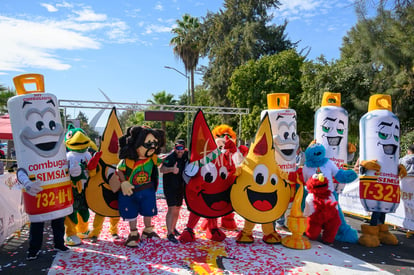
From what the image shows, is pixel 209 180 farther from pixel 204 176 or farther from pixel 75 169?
pixel 75 169

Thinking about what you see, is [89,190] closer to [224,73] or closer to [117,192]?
[117,192]

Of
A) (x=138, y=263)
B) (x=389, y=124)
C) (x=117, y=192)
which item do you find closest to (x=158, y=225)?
(x=117, y=192)

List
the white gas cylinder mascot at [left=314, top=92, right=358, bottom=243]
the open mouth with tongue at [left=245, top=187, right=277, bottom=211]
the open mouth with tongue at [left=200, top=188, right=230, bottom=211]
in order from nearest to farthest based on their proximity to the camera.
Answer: the open mouth with tongue at [left=245, top=187, right=277, bottom=211]
the open mouth with tongue at [left=200, top=188, right=230, bottom=211]
the white gas cylinder mascot at [left=314, top=92, right=358, bottom=243]

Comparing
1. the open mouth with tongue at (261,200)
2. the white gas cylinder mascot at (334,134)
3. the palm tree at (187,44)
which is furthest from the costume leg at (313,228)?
the palm tree at (187,44)

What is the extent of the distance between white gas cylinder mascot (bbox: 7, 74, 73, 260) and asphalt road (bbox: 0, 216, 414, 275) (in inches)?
8.5

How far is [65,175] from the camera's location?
176 inches

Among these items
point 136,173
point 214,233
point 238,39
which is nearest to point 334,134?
point 214,233

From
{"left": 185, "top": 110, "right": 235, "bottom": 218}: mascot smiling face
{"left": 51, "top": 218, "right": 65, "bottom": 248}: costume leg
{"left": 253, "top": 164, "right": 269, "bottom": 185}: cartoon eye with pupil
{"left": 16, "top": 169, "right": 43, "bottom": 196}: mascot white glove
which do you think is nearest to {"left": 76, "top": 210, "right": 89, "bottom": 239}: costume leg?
{"left": 51, "top": 218, "right": 65, "bottom": 248}: costume leg

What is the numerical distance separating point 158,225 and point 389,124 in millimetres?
4226

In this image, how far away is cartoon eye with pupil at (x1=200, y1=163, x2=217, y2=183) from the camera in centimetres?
493

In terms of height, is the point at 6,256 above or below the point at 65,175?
below

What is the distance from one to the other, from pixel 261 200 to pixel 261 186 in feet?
0.65

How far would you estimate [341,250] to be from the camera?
5008mm

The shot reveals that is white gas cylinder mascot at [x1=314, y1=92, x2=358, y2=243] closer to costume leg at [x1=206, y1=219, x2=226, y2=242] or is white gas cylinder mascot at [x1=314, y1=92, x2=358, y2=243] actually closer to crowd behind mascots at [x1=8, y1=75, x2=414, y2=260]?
crowd behind mascots at [x1=8, y1=75, x2=414, y2=260]
